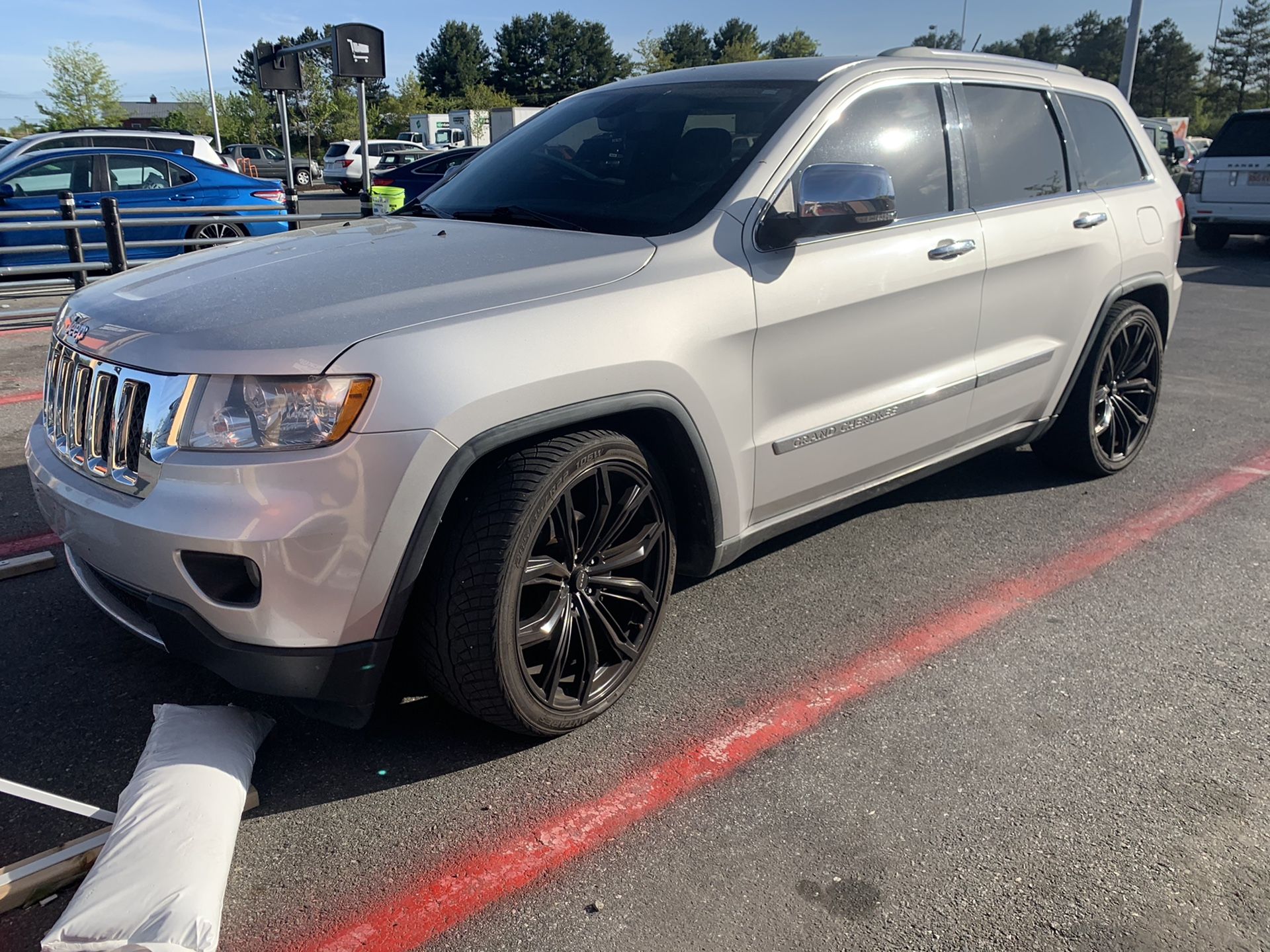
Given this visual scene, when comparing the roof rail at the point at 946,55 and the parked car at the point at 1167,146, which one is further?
the parked car at the point at 1167,146

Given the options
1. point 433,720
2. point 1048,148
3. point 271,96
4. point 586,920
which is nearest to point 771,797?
point 586,920

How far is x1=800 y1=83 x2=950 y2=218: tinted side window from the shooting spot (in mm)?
3318

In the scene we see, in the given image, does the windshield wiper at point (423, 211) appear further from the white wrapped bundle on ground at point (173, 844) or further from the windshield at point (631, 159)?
the white wrapped bundle on ground at point (173, 844)

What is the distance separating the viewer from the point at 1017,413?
4.20 metres

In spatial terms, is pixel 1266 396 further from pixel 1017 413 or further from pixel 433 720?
pixel 433 720

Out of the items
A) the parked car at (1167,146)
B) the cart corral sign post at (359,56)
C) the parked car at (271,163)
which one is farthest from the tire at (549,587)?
the parked car at (271,163)

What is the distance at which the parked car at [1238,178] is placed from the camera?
1330 cm

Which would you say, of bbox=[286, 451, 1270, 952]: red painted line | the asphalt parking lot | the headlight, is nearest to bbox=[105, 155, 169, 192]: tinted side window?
the asphalt parking lot

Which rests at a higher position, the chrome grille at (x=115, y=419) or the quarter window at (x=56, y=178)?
the quarter window at (x=56, y=178)

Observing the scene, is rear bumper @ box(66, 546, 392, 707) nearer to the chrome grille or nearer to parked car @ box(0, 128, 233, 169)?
the chrome grille

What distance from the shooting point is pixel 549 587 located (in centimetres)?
263

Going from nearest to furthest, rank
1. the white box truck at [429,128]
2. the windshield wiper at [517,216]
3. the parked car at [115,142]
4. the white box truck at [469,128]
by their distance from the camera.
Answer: the windshield wiper at [517,216], the parked car at [115,142], the white box truck at [469,128], the white box truck at [429,128]

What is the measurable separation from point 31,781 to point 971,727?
8.12 ft

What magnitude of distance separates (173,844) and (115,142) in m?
11.5
